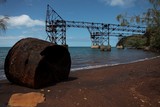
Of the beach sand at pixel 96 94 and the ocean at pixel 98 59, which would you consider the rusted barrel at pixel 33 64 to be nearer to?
the beach sand at pixel 96 94

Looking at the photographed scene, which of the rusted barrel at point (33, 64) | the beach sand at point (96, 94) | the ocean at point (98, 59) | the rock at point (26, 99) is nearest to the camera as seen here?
the rock at point (26, 99)

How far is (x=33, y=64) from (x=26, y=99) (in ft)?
5.93

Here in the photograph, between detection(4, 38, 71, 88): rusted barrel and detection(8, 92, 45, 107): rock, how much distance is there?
1113mm

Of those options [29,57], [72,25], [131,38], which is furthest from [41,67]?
[72,25]

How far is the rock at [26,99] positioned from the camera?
23.2 feet

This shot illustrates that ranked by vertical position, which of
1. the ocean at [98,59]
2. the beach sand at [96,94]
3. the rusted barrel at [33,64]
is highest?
the rusted barrel at [33,64]

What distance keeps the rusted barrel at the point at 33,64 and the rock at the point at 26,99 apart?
1113mm

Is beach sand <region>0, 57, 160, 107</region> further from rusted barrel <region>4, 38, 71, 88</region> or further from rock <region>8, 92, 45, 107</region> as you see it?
rusted barrel <region>4, 38, 71, 88</region>

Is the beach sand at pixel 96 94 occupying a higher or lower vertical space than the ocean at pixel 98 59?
higher

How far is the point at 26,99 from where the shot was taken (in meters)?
7.50

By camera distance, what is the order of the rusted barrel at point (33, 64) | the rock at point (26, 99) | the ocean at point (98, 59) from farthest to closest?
the ocean at point (98, 59)
the rusted barrel at point (33, 64)
the rock at point (26, 99)

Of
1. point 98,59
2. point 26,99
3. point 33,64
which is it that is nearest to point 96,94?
point 26,99

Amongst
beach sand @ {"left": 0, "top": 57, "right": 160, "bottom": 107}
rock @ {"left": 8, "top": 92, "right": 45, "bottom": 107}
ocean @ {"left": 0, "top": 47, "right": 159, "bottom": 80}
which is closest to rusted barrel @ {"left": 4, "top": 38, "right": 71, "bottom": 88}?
beach sand @ {"left": 0, "top": 57, "right": 160, "bottom": 107}

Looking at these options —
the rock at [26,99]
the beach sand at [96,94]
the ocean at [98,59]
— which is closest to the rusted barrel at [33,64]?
the beach sand at [96,94]
